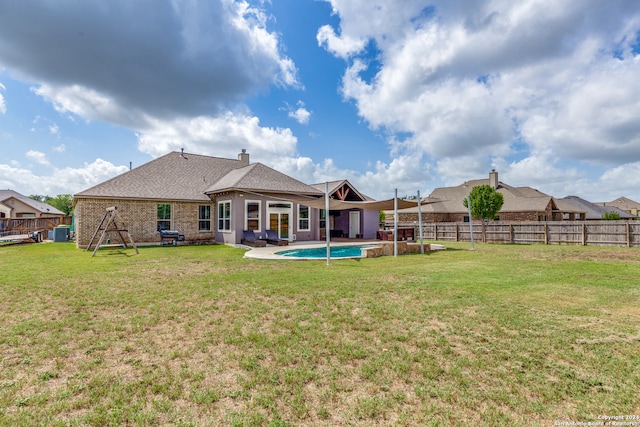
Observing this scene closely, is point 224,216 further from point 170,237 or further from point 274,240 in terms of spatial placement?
point 274,240

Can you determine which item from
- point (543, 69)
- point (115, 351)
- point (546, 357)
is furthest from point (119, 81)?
point (543, 69)

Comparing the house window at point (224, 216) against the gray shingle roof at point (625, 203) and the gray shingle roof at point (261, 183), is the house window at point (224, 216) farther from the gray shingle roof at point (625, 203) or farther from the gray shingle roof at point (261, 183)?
the gray shingle roof at point (625, 203)

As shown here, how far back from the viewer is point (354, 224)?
69.2ft

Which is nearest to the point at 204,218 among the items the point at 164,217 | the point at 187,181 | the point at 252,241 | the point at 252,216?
the point at 164,217

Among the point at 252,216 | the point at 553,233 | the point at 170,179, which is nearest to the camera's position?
the point at 252,216

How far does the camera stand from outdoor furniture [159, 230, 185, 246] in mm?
15602

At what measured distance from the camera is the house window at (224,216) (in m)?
16.3

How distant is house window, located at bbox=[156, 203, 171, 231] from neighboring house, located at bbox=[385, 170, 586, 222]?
2254 cm

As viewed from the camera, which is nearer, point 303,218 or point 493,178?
point 303,218

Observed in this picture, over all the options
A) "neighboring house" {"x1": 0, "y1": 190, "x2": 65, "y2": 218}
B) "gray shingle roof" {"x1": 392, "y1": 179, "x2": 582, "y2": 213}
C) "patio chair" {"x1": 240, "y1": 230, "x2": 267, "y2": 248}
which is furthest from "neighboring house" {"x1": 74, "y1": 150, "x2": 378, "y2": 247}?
"neighboring house" {"x1": 0, "y1": 190, "x2": 65, "y2": 218}

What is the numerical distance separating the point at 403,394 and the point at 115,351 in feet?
9.99

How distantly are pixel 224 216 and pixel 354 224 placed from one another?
28.8 feet

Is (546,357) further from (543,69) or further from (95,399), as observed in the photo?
(543,69)

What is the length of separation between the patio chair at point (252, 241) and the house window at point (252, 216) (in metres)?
0.44
